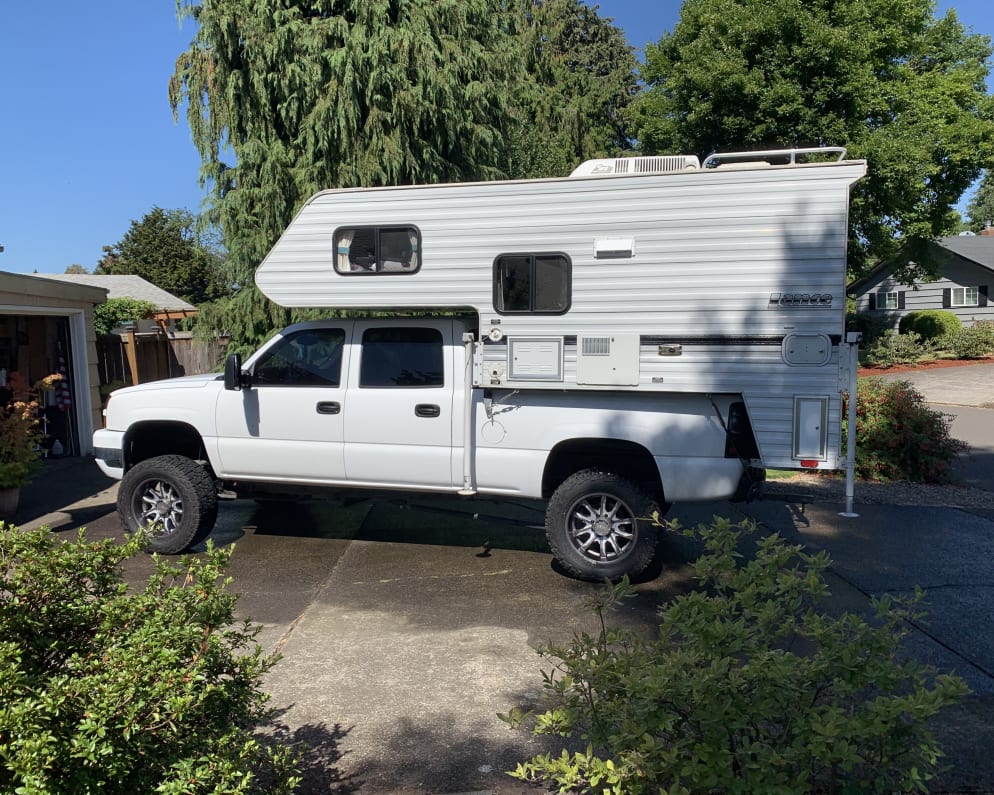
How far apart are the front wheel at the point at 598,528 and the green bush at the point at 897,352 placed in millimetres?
21708

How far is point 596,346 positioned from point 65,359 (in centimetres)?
914

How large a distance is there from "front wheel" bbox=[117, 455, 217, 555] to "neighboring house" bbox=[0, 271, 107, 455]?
220 inches

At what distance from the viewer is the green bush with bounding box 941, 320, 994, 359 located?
2528 cm

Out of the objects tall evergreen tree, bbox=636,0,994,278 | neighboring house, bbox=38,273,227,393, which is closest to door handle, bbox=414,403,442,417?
neighboring house, bbox=38,273,227,393

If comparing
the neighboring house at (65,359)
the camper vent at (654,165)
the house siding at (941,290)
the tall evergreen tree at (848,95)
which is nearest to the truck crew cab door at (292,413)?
the camper vent at (654,165)

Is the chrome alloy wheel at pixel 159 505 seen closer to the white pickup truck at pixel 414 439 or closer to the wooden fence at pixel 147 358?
the white pickup truck at pixel 414 439

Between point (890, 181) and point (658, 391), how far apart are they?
51.0 ft

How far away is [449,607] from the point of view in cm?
553

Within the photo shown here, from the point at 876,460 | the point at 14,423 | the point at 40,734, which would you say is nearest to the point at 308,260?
the point at 14,423

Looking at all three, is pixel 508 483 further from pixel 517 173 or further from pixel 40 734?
pixel 517 173

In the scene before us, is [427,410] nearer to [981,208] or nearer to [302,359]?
[302,359]

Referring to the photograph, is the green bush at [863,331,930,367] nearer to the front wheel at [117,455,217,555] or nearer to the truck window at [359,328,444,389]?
the truck window at [359,328,444,389]

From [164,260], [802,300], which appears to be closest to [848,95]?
[802,300]

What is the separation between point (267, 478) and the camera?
22.1 ft
